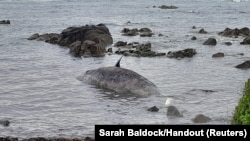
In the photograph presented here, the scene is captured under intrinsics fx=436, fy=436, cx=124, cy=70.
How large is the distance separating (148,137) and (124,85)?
1559 cm

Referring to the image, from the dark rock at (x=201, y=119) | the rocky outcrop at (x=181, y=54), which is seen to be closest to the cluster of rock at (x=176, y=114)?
the dark rock at (x=201, y=119)

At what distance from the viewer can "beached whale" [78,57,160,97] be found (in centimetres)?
2477

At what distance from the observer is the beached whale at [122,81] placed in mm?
24766

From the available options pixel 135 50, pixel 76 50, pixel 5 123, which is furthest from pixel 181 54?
pixel 5 123

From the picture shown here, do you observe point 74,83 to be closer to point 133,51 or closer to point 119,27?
point 133,51

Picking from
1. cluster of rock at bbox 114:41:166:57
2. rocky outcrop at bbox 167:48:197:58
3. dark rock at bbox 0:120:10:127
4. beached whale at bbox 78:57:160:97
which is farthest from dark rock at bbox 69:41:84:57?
dark rock at bbox 0:120:10:127

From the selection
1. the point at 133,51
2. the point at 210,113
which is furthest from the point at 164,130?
the point at 133,51

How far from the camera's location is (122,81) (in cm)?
2567
